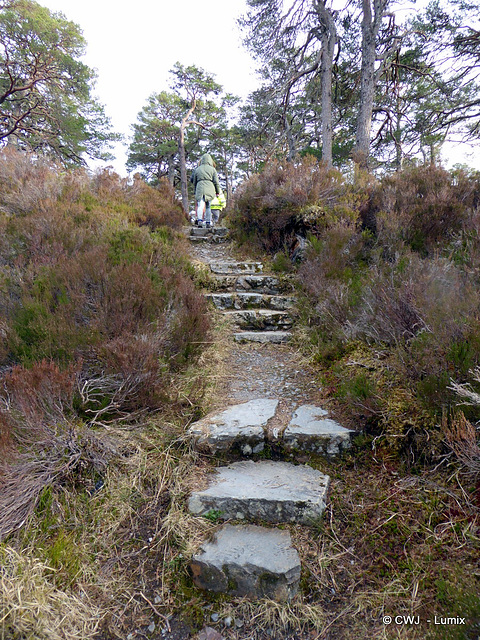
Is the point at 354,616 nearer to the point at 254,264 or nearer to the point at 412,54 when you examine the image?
the point at 254,264

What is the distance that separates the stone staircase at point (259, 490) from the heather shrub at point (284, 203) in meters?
4.31

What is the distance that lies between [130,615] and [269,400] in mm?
1831

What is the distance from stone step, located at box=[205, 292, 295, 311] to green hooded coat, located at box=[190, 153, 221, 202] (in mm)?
5644

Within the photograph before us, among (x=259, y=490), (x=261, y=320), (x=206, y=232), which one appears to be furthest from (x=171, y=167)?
(x=259, y=490)

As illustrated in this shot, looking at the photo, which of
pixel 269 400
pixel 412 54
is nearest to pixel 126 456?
pixel 269 400

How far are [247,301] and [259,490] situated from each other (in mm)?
3589

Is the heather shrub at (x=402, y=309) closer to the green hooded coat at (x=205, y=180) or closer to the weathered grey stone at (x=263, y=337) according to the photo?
the weathered grey stone at (x=263, y=337)

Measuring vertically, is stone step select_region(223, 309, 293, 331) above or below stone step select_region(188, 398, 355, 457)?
above

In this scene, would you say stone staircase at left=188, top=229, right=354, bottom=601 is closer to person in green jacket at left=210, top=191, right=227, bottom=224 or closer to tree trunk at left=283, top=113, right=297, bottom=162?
person in green jacket at left=210, top=191, right=227, bottom=224

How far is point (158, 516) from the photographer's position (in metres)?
2.12

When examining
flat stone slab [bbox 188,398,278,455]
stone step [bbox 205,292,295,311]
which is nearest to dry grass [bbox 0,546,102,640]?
flat stone slab [bbox 188,398,278,455]

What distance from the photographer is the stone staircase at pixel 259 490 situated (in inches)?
69.3

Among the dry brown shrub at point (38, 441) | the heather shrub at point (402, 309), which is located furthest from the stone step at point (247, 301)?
the dry brown shrub at point (38, 441)

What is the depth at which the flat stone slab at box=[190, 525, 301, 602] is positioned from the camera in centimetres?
171
